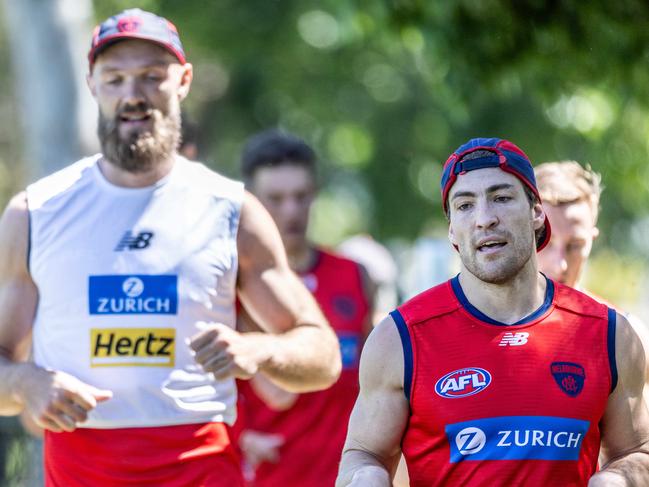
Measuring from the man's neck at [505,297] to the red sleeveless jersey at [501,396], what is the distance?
0.13 ft

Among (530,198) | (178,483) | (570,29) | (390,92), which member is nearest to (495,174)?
(530,198)

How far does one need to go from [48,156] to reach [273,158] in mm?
3997

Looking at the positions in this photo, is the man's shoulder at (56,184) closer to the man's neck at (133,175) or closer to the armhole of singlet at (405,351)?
the man's neck at (133,175)

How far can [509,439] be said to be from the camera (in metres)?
4.07

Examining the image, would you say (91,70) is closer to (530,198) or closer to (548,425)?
(530,198)

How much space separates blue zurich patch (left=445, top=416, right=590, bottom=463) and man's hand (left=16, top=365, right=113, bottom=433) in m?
1.22

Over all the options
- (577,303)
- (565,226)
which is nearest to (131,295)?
(577,303)

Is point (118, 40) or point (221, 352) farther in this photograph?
point (118, 40)

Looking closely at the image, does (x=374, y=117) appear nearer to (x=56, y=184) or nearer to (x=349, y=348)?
(x=349, y=348)

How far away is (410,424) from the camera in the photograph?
13.7ft

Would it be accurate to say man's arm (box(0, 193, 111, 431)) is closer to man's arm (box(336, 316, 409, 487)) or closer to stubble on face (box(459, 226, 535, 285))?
man's arm (box(336, 316, 409, 487))

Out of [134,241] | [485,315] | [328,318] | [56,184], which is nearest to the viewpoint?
[485,315]

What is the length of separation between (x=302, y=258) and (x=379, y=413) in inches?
121

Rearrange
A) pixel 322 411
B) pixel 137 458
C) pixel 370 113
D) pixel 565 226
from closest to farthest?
pixel 137 458, pixel 565 226, pixel 322 411, pixel 370 113
